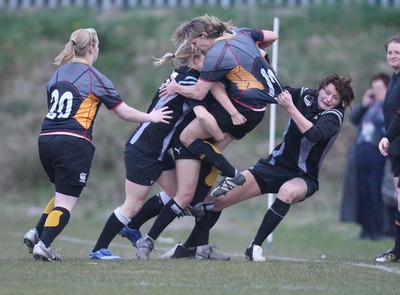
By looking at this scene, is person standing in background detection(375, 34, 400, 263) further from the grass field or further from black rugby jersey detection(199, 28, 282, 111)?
black rugby jersey detection(199, 28, 282, 111)

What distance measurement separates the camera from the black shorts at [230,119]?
8469 mm

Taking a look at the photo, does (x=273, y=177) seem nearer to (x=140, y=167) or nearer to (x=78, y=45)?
(x=140, y=167)

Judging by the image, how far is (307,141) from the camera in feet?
28.4

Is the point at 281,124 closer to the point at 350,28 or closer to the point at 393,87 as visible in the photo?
the point at 350,28

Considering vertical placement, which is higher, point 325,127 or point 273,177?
point 325,127

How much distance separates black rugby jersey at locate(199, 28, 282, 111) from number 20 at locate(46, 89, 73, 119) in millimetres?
1129

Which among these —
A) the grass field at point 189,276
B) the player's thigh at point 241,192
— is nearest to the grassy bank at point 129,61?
the grass field at point 189,276

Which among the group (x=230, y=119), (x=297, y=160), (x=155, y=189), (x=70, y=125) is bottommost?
(x=155, y=189)

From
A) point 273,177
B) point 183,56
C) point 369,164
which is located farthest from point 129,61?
point 273,177

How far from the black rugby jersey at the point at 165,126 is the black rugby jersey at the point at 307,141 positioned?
0.92m

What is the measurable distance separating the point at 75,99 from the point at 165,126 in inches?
34.1

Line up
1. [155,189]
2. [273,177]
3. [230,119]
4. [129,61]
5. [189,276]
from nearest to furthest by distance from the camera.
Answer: [189,276]
[230,119]
[273,177]
[155,189]
[129,61]

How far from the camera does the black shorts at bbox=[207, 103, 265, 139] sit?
27.8ft

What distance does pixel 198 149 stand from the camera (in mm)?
8375
